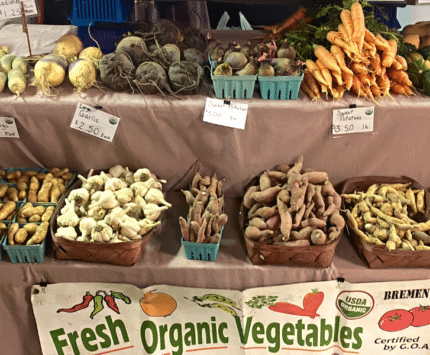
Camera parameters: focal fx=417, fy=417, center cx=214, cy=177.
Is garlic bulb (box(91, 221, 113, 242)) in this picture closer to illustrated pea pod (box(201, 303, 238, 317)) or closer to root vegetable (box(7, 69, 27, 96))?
illustrated pea pod (box(201, 303, 238, 317))

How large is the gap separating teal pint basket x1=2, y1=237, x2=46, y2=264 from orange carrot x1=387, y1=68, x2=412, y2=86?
169 centimetres

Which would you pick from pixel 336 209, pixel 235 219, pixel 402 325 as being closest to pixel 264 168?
pixel 235 219

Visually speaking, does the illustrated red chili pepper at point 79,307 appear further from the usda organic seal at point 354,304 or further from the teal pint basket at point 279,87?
the teal pint basket at point 279,87

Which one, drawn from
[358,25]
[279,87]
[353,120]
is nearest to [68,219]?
[279,87]

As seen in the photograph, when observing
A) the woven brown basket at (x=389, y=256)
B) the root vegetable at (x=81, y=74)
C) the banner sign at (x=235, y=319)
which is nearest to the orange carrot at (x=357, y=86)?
the woven brown basket at (x=389, y=256)

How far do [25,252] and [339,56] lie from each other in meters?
1.56

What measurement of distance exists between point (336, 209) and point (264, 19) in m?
3.47

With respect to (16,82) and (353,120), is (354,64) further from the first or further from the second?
(16,82)

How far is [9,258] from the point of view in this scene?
5.52 ft

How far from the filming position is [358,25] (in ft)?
6.15

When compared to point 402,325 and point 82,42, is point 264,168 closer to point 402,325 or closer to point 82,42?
point 402,325

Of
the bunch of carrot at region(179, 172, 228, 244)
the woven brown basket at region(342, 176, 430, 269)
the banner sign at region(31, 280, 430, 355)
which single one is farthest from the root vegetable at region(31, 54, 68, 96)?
the woven brown basket at region(342, 176, 430, 269)

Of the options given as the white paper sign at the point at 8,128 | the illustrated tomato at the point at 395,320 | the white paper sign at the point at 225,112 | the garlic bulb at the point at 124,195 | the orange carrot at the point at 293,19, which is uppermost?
the orange carrot at the point at 293,19

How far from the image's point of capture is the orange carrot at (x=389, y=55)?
1900 millimetres
